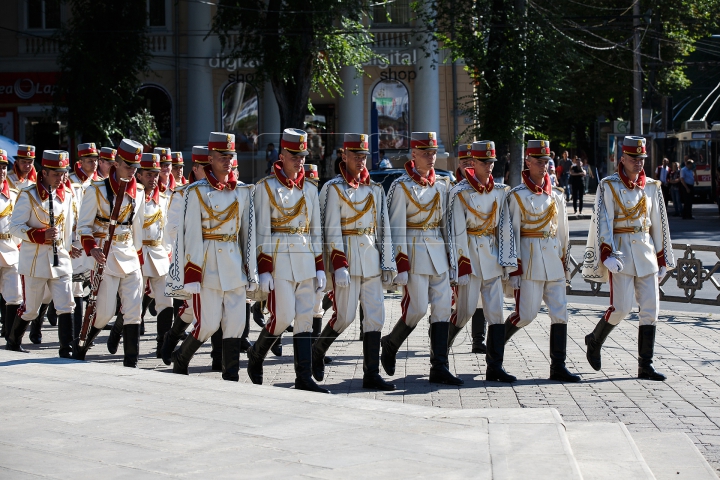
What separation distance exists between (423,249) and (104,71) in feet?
71.0

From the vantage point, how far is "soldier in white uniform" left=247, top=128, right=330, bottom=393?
905 centimetres

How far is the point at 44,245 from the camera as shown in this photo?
11.1 metres

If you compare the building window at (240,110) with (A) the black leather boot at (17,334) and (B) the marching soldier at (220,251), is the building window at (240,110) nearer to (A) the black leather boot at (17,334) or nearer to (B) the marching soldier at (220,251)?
(A) the black leather boot at (17,334)

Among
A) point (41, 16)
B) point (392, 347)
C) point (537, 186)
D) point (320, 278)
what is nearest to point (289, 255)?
point (320, 278)

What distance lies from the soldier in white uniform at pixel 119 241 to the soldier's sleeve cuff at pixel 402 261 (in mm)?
2366

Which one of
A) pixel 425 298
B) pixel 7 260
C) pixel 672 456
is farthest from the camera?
pixel 7 260

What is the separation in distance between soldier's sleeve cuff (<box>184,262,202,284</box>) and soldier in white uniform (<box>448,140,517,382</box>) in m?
2.24

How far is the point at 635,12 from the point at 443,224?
83.7 ft

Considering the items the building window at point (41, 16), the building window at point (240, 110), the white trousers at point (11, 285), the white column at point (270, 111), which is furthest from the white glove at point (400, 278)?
the building window at point (41, 16)

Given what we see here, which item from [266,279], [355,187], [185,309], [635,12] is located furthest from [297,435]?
[635,12]

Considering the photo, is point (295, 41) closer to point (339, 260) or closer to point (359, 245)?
point (359, 245)

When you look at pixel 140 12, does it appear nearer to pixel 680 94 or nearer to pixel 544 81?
pixel 544 81

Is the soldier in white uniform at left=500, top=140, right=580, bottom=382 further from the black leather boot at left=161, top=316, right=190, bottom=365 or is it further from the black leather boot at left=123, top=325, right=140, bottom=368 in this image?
the black leather boot at left=123, top=325, right=140, bottom=368

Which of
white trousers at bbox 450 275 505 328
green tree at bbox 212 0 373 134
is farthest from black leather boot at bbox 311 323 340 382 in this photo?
green tree at bbox 212 0 373 134
